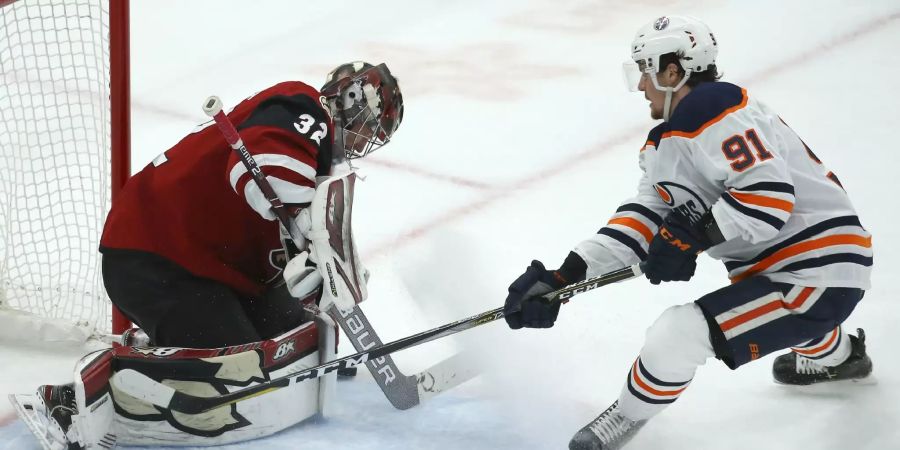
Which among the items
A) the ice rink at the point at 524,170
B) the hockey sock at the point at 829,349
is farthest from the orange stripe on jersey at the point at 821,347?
the ice rink at the point at 524,170

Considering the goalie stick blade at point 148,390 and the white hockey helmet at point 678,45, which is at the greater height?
the white hockey helmet at point 678,45

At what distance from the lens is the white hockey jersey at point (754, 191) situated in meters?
2.17

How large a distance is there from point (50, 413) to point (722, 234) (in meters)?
1.43

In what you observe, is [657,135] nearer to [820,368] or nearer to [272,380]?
[820,368]

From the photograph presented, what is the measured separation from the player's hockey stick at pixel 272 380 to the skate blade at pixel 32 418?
170 millimetres

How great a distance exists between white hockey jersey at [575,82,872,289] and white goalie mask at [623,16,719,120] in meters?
0.08

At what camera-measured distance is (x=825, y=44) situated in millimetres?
5012

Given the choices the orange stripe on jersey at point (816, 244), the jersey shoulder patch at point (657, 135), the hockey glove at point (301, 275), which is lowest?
the orange stripe on jersey at point (816, 244)

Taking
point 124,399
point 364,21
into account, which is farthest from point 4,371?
point 364,21

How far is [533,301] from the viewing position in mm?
2391

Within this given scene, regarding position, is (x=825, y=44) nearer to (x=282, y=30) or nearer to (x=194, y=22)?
(x=282, y=30)

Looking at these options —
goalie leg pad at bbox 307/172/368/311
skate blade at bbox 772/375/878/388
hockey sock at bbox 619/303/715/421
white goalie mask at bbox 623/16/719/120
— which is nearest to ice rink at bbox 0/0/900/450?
skate blade at bbox 772/375/878/388

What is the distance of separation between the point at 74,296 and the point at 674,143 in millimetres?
1706

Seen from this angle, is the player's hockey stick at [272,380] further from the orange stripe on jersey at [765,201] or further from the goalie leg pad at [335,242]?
the orange stripe on jersey at [765,201]
